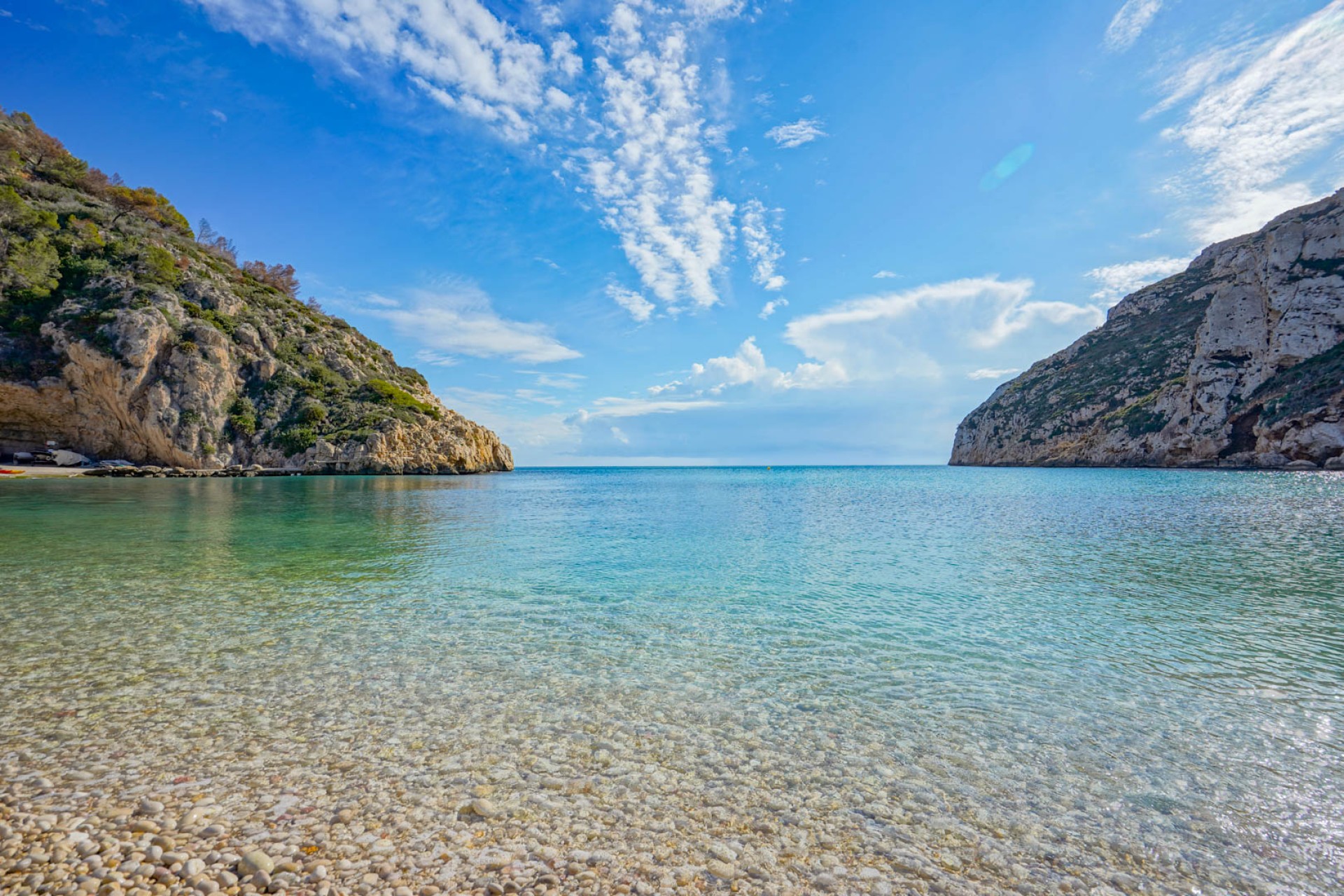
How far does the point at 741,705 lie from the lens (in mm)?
6305

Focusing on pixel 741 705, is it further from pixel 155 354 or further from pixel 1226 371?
pixel 1226 371

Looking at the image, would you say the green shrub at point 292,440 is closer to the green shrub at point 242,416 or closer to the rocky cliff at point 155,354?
the rocky cliff at point 155,354

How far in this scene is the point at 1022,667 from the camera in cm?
755

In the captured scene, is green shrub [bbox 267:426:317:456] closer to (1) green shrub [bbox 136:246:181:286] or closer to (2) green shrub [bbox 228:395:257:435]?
(2) green shrub [bbox 228:395:257:435]

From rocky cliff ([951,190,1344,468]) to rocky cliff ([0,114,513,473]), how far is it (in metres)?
100

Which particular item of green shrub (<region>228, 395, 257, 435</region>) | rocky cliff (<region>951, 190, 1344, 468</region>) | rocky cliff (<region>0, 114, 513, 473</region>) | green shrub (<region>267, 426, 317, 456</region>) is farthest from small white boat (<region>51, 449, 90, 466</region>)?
rocky cliff (<region>951, 190, 1344, 468</region>)

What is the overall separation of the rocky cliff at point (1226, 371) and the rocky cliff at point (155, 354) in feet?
329

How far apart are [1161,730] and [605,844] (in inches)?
228

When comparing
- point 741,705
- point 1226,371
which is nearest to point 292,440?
point 741,705

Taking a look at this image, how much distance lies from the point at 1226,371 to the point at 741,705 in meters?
93.2

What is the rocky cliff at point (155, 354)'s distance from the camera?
56.8m

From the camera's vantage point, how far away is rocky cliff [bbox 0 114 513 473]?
5678 cm

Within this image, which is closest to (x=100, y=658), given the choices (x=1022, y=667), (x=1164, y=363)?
(x=1022, y=667)

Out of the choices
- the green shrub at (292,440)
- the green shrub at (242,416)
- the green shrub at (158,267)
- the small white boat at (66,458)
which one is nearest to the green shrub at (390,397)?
the green shrub at (292,440)
